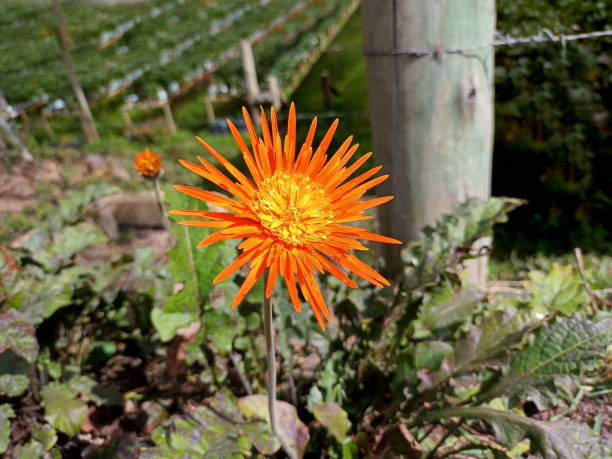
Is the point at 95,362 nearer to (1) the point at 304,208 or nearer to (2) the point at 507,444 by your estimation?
(1) the point at 304,208

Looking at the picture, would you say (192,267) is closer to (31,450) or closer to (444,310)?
(31,450)

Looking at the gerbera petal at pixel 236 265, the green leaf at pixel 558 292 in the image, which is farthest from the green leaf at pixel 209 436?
the green leaf at pixel 558 292

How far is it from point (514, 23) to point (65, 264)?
2697mm

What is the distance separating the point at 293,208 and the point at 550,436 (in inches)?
35.5

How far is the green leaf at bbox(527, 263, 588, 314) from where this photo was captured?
174 cm

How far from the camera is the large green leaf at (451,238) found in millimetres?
1601

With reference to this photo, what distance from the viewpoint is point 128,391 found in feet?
6.39

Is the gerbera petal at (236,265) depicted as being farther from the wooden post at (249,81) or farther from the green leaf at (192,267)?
the wooden post at (249,81)

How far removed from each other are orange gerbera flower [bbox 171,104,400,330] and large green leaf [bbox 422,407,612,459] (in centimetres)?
67

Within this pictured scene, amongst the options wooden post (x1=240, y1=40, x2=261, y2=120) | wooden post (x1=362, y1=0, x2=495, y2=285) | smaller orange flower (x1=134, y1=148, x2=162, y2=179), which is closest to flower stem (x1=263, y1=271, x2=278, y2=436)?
smaller orange flower (x1=134, y1=148, x2=162, y2=179)

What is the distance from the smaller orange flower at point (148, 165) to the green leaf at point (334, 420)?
1076mm

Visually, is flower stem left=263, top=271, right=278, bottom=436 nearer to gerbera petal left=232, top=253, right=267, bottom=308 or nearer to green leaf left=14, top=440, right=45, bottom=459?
gerbera petal left=232, top=253, right=267, bottom=308

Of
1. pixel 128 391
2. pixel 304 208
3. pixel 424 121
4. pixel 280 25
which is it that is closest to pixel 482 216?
pixel 424 121

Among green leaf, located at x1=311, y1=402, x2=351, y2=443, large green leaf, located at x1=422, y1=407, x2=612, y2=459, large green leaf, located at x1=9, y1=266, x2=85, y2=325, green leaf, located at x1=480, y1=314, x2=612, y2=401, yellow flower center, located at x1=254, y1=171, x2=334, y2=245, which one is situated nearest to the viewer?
A: yellow flower center, located at x1=254, y1=171, x2=334, y2=245
